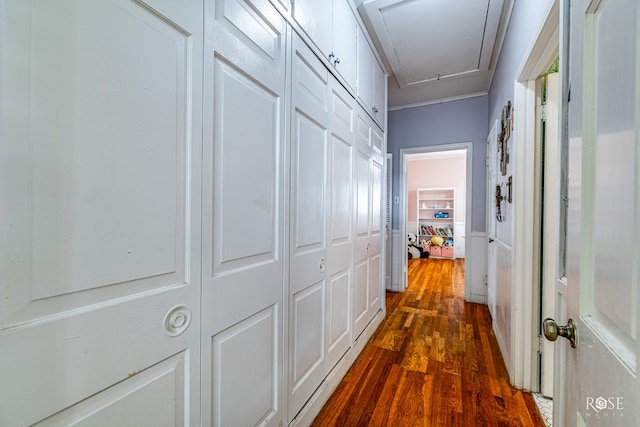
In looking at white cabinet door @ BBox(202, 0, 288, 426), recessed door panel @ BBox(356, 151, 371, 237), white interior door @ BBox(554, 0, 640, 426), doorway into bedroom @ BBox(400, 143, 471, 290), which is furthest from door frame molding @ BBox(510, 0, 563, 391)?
doorway into bedroom @ BBox(400, 143, 471, 290)

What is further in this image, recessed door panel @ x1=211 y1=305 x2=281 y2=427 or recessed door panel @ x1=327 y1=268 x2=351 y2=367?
recessed door panel @ x1=327 y1=268 x2=351 y2=367

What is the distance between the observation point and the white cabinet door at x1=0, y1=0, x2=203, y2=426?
1.55 ft

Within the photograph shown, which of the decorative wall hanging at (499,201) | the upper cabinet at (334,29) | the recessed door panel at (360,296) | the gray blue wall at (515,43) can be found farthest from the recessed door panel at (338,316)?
the gray blue wall at (515,43)

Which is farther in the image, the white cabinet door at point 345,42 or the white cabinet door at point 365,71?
the white cabinet door at point 365,71

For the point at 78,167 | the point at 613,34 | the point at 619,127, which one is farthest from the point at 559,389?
the point at 78,167

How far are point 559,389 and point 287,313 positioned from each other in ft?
3.16

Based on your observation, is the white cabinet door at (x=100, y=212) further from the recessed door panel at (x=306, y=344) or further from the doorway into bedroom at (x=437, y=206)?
the doorway into bedroom at (x=437, y=206)

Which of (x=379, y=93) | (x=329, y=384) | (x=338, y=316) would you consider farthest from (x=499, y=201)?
(x=329, y=384)

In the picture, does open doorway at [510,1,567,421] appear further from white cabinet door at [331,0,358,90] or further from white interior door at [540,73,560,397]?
white cabinet door at [331,0,358,90]

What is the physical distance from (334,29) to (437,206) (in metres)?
6.48

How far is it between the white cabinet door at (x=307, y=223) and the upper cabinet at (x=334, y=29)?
111 mm

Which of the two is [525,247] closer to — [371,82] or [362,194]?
[362,194]

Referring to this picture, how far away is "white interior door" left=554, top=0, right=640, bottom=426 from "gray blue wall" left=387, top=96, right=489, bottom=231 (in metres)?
3.00

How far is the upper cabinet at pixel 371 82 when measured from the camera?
211cm
